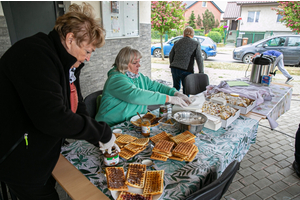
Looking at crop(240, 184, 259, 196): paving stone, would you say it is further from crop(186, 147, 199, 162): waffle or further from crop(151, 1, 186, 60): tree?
crop(151, 1, 186, 60): tree

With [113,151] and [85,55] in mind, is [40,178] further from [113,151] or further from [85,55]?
[85,55]

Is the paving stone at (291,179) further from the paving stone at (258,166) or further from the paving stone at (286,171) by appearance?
the paving stone at (258,166)

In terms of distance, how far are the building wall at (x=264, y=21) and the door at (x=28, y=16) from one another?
19.9 m

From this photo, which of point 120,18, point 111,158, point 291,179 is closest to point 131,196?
point 111,158

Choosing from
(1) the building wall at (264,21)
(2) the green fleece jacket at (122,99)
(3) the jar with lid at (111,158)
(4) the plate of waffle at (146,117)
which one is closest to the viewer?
(3) the jar with lid at (111,158)

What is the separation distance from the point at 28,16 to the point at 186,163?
3.64 metres

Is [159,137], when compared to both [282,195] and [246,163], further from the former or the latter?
[246,163]

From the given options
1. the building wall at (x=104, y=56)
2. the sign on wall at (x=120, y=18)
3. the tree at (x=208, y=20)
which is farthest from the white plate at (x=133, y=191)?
the tree at (x=208, y=20)

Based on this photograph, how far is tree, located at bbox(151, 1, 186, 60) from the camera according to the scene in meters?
9.23

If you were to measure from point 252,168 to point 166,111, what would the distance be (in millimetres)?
1700

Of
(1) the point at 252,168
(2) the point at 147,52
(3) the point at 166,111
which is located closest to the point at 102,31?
(3) the point at 166,111

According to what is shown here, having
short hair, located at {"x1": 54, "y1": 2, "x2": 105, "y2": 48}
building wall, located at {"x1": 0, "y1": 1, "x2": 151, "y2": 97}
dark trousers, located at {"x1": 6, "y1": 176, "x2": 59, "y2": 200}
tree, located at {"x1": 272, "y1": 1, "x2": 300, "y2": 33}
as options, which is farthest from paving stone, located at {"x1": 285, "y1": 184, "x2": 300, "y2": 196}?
tree, located at {"x1": 272, "y1": 1, "x2": 300, "y2": 33}

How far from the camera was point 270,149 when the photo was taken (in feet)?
11.0

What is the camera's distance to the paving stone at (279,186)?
8.20 ft
